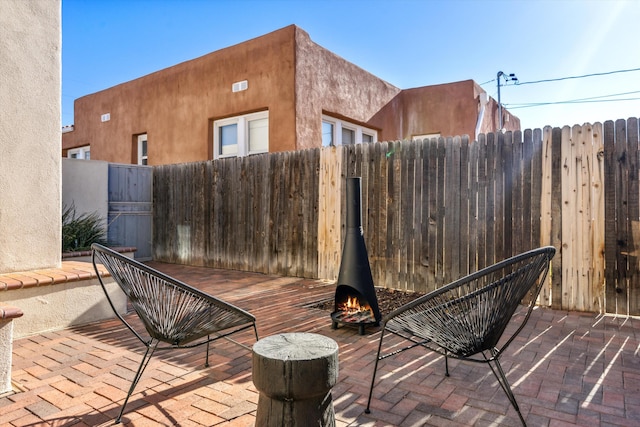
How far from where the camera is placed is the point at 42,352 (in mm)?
3260

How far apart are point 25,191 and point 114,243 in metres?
4.20

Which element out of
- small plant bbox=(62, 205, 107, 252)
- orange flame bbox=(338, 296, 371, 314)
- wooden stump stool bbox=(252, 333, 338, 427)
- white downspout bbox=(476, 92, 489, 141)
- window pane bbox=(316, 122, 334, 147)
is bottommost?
orange flame bbox=(338, 296, 371, 314)

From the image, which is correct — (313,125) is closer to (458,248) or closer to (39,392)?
(458,248)

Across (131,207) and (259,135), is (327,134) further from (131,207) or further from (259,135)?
(131,207)

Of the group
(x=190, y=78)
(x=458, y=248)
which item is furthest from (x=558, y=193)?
(x=190, y=78)

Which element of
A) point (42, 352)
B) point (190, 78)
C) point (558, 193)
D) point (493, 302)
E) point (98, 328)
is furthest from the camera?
point (190, 78)

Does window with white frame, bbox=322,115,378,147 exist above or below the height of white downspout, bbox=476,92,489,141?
below

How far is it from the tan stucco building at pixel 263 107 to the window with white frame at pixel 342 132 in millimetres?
26

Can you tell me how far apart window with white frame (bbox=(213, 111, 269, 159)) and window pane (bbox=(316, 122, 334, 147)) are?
1.37 metres

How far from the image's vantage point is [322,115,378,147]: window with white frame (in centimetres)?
980

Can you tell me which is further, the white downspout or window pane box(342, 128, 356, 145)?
the white downspout

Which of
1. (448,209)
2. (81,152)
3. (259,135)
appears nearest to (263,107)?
(259,135)

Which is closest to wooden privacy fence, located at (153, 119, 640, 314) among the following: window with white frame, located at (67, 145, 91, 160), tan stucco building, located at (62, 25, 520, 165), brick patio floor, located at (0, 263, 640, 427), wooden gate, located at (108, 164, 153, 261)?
brick patio floor, located at (0, 263, 640, 427)

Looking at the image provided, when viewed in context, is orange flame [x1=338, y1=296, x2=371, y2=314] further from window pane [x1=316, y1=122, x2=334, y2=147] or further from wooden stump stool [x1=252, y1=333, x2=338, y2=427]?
window pane [x1=316, y1=122, x2=334, y2=147]
